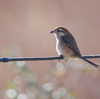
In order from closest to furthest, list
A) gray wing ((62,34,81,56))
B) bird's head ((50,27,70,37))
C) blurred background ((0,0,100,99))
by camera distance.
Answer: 1. gray wing ((62,34,81,56))
2. bird's head ((50,27,70,37))
3. blurred background ((0,0,100,99))

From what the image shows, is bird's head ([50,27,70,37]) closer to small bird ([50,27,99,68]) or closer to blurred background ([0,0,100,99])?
small bird ([50,27,99,68])

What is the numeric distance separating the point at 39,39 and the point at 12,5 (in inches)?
29.2

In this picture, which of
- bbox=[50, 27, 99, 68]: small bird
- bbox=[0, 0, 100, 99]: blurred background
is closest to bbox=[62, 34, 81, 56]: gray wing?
bbox=[50, 27, 99, 68]: small bird

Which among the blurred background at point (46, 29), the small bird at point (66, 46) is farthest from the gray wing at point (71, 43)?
the blurred background at point (46, 29)

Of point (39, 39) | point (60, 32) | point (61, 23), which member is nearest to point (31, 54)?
point (39, 39)

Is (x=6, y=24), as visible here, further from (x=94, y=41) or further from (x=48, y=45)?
(x=94, y=41)

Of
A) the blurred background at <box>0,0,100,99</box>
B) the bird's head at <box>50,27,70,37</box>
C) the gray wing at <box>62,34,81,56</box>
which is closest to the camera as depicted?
the gray wing at <box>62,34,81,56</box>

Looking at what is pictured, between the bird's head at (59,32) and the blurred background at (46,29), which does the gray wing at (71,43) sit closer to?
the bird's head at (59,32)

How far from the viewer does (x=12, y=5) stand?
5.95 m

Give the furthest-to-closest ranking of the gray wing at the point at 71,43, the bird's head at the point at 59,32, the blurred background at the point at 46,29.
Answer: the blurred background at the point at 46,29, the bird's head at the point at 59,32, the gray wing at the point at 71,43

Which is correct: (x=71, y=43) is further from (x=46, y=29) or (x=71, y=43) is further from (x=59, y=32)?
(x=46, y=29)

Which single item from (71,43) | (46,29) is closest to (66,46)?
(71,43)

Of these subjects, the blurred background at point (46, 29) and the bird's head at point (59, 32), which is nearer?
the bird's head at point (59, 32)

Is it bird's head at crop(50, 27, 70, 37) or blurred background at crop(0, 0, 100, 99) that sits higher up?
bird's head at crop(50, 27, 70, 37)
